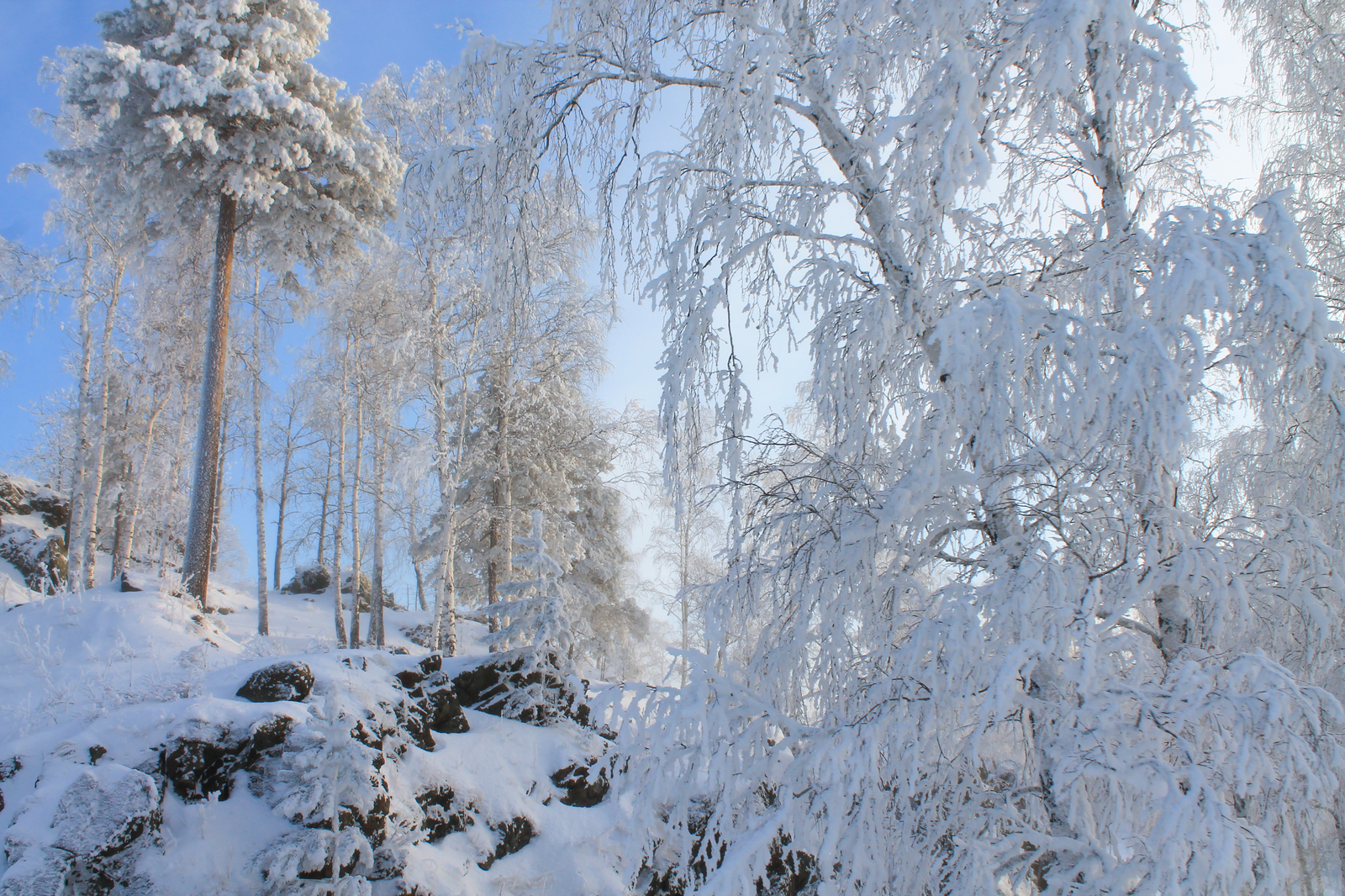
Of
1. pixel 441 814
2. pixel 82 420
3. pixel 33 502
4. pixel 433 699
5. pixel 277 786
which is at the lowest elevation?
pixel 441 814

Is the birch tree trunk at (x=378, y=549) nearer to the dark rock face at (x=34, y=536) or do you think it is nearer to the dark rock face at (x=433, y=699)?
the dark rock face at (x=34, y=536)

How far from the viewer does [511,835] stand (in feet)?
17.6

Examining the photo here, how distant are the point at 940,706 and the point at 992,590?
1.56 feet

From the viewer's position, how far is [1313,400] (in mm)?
2645

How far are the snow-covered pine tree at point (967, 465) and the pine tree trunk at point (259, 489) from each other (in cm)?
1194

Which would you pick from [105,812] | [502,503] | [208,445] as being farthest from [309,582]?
[105,812]

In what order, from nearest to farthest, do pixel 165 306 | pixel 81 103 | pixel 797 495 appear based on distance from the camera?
1. pixel 797 495
2. pixel 81 103
3. pixel 165 306

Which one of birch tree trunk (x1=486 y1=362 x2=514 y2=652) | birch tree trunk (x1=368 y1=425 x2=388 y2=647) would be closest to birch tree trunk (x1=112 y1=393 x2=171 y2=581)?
birch tree trunk (x1=368 y1=425 x2=388 y2=647)

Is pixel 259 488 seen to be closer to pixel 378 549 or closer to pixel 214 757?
pixel 378 549

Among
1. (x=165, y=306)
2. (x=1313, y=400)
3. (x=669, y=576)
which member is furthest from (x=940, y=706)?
(x=165, y=306)

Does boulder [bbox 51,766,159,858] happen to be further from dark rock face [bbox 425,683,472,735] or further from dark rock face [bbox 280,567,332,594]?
dark rock face [bbox 280,567,332,594]

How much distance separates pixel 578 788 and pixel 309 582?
17315mm

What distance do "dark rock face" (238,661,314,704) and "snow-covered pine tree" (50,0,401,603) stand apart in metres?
6.03

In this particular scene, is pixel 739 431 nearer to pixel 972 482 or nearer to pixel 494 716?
pixel 972 482
